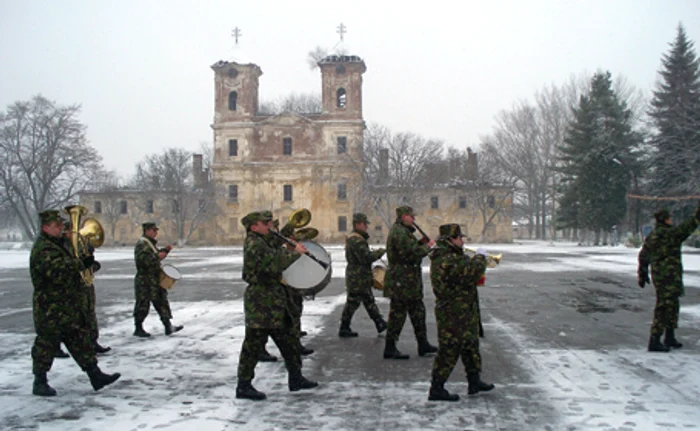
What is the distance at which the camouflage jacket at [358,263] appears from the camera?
8.08 metres

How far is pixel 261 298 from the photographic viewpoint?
5480 millimetres

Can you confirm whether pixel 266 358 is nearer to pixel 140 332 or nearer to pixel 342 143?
pixel 140 332

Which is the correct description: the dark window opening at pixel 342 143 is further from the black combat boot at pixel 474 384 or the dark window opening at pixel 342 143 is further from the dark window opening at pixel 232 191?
the black combat boot at pixel 474 384

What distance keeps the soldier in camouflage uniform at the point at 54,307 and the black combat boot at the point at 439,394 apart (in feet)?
11.2

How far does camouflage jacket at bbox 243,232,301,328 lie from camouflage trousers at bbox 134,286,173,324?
3754 mm

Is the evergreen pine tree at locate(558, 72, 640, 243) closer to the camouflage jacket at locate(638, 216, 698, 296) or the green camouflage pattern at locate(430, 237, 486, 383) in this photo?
the camouflage jacket at locate(638, 216, 698, 296)

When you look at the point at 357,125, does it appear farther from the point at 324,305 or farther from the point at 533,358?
the point at 533,358

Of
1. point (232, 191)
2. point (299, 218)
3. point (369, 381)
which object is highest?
point (232, 191)

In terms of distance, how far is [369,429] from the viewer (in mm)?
4668

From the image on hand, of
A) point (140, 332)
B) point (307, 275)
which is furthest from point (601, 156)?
point (307, 275)

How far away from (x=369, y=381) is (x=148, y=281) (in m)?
4.35

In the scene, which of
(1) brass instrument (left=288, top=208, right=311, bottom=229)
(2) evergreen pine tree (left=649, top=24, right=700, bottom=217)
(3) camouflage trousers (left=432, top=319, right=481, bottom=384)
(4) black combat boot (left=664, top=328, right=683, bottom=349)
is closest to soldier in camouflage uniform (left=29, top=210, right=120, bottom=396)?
(1) brass instrument (left=288, top=208, right=311, bottom=229)

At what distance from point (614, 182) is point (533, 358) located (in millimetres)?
42536

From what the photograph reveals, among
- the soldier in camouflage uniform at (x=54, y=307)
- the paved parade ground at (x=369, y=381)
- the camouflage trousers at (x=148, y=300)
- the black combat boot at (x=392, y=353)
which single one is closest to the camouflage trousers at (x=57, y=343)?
the soldier in camouflage uniform at (x=54, y=307)
